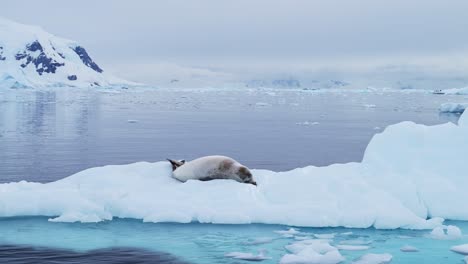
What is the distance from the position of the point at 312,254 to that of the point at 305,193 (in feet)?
10.2

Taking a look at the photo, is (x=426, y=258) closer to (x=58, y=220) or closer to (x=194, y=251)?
(x=194, y=251)

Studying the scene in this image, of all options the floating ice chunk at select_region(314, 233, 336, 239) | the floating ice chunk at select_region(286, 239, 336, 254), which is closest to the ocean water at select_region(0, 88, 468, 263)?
the floating ice chunk at select_region(314, 233, 336, 239)

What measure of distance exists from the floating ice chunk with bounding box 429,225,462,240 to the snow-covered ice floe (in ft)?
1.32

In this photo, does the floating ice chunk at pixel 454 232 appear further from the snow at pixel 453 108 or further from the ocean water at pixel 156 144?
the snow at pixel 453 108

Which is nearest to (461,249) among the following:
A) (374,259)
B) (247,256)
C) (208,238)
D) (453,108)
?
(374,259)

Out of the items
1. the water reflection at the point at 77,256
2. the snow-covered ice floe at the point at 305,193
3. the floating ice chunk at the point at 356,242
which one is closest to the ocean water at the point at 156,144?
the snow-covered ice floe at the point at 305,193

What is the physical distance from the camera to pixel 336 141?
1112 inches

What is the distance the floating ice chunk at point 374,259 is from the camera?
839 cm

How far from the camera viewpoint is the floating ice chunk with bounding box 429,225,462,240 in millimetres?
Answer: 9891

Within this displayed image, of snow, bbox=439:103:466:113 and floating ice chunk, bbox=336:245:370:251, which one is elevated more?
snow, bbox=439:103:466:113

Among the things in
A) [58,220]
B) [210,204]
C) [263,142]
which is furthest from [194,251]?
[263,142]

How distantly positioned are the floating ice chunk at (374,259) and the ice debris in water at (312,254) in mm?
286

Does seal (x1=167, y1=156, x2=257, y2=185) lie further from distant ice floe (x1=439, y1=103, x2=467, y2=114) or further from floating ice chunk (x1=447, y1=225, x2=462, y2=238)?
distant ice floe (x1=439, y1=103, x2=467, y2=114)

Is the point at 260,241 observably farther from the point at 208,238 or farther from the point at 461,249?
the point at 461,249
